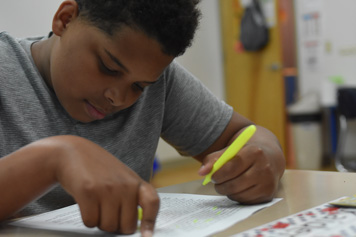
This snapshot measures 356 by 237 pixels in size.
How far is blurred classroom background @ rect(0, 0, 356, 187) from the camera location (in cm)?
375

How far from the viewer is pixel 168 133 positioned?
1117 millimetres

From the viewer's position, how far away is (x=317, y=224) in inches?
21.9

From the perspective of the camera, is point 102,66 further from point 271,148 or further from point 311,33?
point 311,33

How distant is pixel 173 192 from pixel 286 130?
3.40 meters

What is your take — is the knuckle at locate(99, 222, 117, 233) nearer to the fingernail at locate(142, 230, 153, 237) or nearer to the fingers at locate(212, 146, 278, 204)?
the fingernail at locate(142, 230, 153, 237)

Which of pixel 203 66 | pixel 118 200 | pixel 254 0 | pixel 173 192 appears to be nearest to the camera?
pixel 118 200

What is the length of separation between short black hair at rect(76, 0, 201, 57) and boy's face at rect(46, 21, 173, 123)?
12 millimetres

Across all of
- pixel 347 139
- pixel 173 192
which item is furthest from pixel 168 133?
pixel 347 139

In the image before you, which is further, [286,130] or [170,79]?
[286,130]

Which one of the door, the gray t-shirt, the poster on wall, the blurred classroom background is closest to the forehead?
the gray t-shirt

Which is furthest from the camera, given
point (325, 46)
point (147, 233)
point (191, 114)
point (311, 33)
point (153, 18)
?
point (311, 33)

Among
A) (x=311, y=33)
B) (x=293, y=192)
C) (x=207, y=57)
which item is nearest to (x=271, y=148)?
(x=293, y=192)

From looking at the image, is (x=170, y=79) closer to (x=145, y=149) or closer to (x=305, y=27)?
(x=145, y=149)

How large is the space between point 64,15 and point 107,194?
1.24 ft
